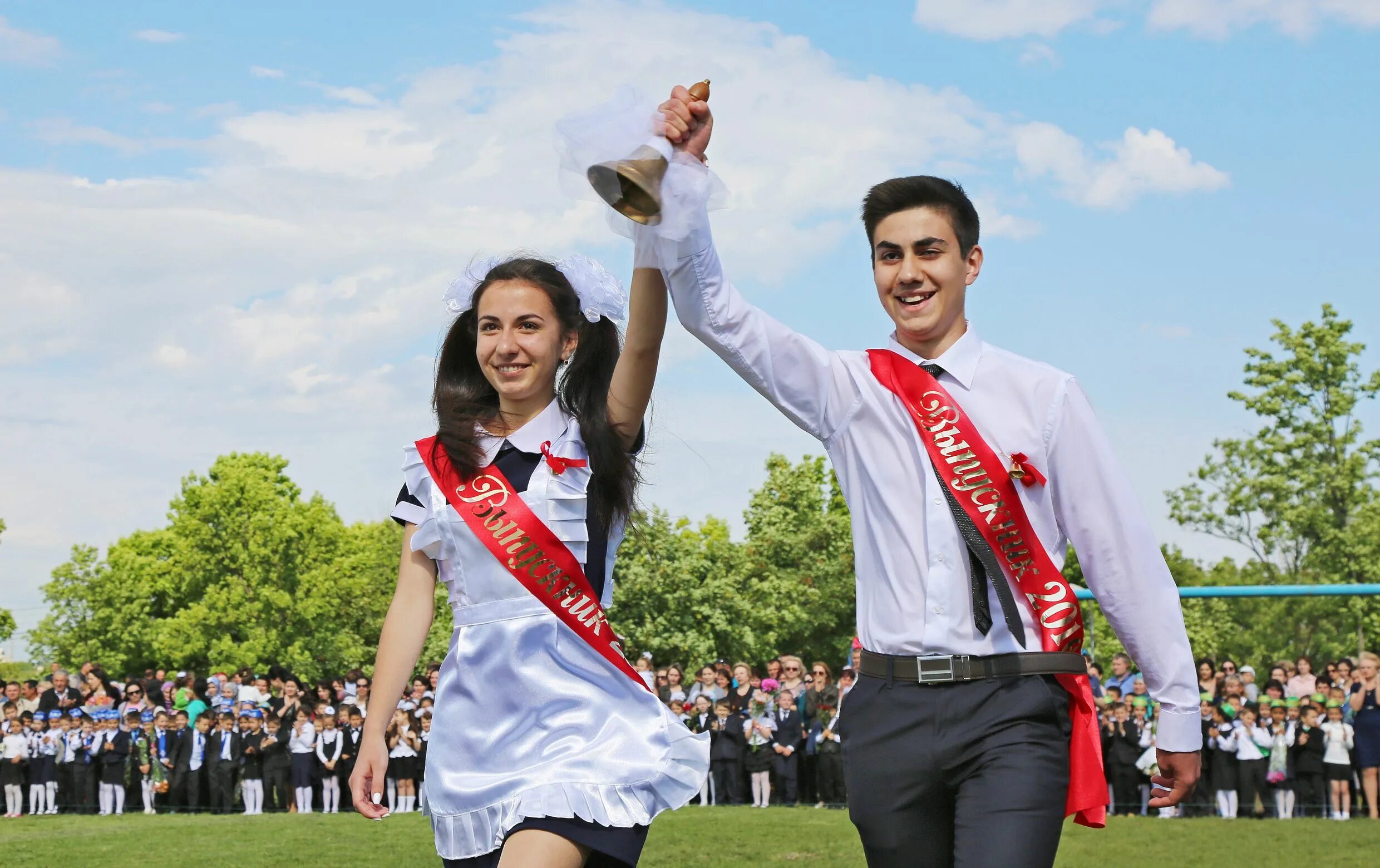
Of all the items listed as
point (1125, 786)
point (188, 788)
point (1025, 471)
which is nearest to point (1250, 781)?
point (1125, 786)

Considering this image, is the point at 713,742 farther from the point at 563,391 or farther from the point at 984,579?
the point at 984,579

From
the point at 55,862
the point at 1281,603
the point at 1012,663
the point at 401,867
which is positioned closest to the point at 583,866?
the point at 1012,663

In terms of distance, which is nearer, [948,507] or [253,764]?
[948,507]

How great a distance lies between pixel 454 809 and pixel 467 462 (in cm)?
88

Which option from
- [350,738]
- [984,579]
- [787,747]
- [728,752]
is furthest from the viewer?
[350,738]

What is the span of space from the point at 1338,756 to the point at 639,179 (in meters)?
15.4

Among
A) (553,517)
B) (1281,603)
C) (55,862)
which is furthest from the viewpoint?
(1281,603)

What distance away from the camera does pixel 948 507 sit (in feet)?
11.9

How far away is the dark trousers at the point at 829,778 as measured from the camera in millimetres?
18781

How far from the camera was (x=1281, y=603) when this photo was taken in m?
38.2

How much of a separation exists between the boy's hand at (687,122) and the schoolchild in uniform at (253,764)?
1876cm

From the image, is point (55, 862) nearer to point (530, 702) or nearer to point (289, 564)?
point (530, 702)

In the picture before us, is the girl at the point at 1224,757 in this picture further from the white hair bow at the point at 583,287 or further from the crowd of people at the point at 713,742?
the white hair bow at the point at 583,287

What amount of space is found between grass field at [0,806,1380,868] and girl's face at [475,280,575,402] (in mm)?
8958
